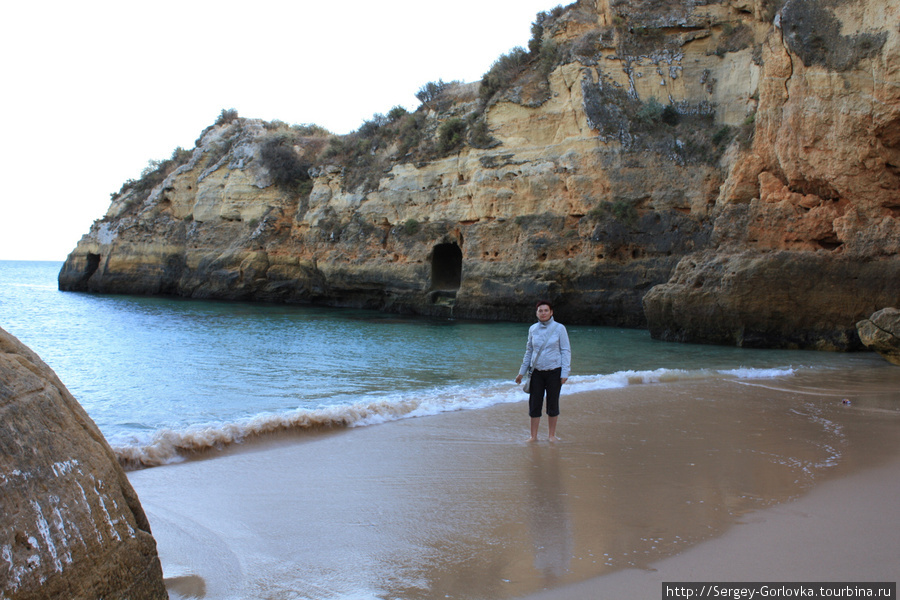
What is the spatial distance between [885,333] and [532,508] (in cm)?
910

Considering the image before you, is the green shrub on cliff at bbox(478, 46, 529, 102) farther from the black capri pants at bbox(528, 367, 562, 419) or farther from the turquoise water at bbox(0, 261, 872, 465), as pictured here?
the black capri pants at bbox(528, 367, 562, 419)

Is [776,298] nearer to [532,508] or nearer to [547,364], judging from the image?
[547,364]

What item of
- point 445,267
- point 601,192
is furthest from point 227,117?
point 601,192

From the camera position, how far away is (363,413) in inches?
261

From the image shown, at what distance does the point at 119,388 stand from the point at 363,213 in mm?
16906

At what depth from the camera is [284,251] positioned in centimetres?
2825

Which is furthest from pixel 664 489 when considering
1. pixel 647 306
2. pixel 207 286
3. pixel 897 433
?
pixel 207 286

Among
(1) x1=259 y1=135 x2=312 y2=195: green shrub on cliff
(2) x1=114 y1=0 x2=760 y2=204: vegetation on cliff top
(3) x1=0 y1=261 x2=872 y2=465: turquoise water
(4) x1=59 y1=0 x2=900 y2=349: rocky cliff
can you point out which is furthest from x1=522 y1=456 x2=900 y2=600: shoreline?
(1) x1=259 y1=135 x2=312 y2=195: green shrub on cliff

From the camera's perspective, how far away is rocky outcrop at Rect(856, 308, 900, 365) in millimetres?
9992

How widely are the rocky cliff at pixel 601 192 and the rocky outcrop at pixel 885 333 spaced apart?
2.13 m

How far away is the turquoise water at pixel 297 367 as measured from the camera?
260 inches

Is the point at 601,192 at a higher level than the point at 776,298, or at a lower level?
higher

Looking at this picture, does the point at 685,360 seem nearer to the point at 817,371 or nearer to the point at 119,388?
the point at 817,371

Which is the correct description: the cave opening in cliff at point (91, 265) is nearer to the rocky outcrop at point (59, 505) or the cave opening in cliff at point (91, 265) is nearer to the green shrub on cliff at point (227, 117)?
the green shrub on cliff at point (227, 117)
